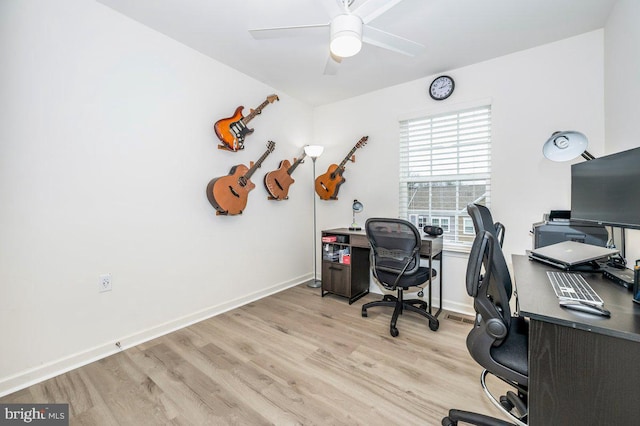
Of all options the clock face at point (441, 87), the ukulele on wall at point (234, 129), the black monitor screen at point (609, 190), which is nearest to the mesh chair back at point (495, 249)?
the black monitor screen at point (609, 190)

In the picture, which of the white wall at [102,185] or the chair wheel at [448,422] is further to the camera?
the white wall at [102,185]

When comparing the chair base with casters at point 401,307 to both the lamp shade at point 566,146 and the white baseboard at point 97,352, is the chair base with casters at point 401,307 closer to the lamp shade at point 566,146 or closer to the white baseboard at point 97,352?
the lamp shade at point 566,146

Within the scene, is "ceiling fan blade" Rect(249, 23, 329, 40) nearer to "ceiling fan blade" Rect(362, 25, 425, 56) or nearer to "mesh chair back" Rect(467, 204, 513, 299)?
"ceiling fan blade" Rect(362, 25, 425, 56)

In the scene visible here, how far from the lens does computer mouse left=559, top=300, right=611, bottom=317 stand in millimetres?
822

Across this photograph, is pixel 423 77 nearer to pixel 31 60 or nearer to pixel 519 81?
pixel 519 81

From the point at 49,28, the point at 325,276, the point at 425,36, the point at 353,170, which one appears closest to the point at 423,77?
the point at 425,36

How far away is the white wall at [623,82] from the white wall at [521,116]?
14 centimetres

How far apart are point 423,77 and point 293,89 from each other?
150 centimetres

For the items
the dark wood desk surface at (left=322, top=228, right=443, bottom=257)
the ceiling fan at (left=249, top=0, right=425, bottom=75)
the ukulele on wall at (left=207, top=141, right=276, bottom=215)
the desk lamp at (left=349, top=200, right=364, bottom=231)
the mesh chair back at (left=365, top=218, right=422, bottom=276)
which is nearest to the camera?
the ceiling fan at (left=249, top=0, right=425, bottom=75)

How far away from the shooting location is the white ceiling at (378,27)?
6.04 ft

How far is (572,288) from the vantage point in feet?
3.51

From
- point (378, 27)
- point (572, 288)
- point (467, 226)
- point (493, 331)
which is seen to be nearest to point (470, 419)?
point (493, 331)

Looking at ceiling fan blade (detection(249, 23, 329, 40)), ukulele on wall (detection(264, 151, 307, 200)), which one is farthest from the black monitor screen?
ukulele on wall (detection(264, 151, 307, 200))

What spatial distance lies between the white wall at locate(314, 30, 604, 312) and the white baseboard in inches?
85.9
